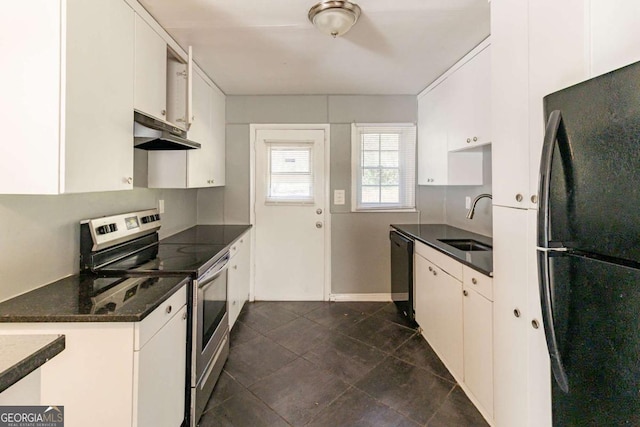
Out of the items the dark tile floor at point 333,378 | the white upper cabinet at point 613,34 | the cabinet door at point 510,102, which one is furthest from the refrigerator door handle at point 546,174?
the dark tile floor at point 333,378

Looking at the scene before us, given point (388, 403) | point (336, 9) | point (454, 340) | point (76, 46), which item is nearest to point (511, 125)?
point (336, 9)

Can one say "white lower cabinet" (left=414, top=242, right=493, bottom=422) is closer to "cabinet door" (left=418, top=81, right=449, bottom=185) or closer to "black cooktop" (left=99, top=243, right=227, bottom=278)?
"cabinet door" (left=418, top=81, right=449, bottom=185)

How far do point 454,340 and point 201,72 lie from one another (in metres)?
2.99

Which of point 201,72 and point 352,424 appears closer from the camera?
point 352,424

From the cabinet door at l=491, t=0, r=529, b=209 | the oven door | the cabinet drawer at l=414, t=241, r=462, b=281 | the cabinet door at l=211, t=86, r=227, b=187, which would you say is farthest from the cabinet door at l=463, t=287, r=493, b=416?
the cabinet door at l=211, t=86, r=227, b=187

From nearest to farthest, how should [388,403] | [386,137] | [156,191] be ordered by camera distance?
1. [388,403]
2. [156,191]
3. [386,137]

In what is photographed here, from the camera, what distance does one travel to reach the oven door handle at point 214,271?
68.3 inches

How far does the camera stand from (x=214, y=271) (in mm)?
1957

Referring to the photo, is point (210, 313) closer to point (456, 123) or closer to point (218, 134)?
point (218, 134)

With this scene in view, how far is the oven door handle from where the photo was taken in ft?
5.69

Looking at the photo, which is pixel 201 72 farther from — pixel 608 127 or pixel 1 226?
pixel 608 127

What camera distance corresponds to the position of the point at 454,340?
2.02 meters

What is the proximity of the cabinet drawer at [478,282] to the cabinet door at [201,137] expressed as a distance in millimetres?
2158
